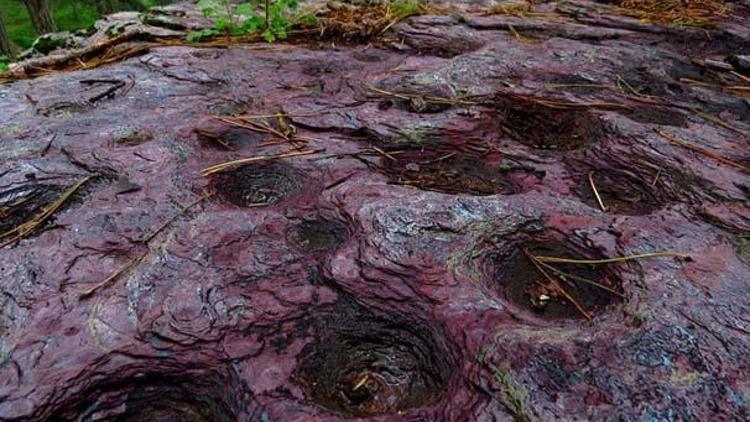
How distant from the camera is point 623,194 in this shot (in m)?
2.21

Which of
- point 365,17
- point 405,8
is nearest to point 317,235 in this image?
point 365,17

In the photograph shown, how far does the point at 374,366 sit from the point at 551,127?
1.85m

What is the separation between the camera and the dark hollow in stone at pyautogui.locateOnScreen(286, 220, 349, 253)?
1874 mm

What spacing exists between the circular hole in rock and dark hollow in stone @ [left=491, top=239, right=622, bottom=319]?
1.16 feet

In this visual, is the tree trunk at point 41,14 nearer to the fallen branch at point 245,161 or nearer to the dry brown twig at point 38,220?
the dry brown twig at point 38,220

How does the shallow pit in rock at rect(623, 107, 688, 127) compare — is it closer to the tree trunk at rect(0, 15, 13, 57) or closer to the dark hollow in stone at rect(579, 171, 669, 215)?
the dark hollow in stone at rect(579, 171, 669, 215)

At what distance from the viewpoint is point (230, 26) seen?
4441mm

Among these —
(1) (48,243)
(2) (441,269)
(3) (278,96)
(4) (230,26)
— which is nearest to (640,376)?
(2) (441,269)

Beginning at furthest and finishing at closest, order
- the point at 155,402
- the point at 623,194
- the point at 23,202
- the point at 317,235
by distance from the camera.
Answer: the point at 623,194 → the point at 23,202 → the point at 317,235 → the point at 155,402

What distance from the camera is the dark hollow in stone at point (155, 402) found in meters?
1.33

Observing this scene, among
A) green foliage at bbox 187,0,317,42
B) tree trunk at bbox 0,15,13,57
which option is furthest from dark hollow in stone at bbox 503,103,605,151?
tree trunk at bbox 0,15,13,57

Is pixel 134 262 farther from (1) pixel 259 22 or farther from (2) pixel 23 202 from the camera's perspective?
(1) pixel 259 22

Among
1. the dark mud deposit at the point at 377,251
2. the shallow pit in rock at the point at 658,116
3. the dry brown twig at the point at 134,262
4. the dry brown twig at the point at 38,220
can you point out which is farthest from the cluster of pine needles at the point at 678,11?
the dry brown twig at the point at 38,220

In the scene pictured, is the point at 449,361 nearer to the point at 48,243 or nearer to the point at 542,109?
the point at 48,243
